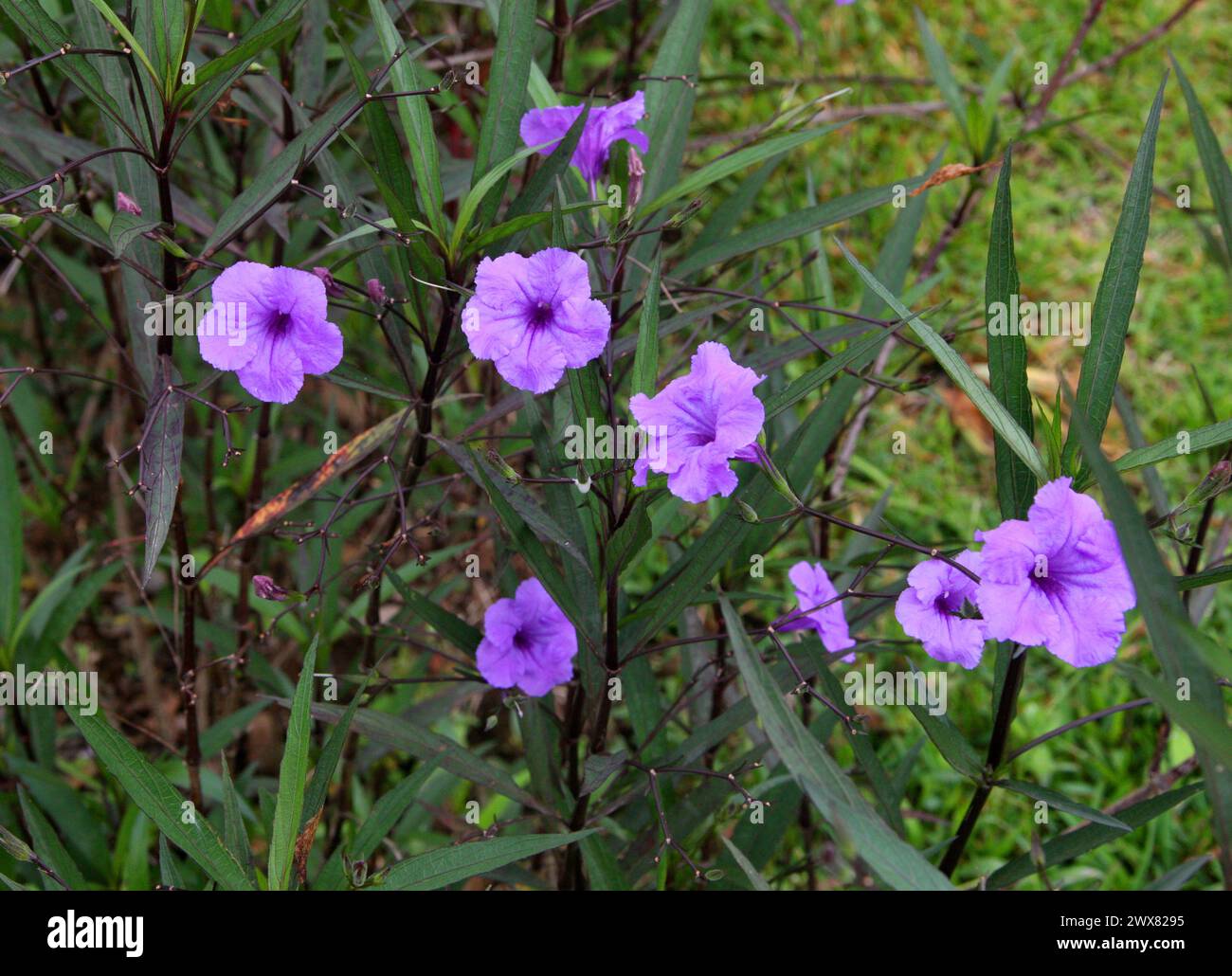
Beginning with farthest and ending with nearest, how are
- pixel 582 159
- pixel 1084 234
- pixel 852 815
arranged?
pixel 1084 234 → pixel 582 159 → pixel 852 815

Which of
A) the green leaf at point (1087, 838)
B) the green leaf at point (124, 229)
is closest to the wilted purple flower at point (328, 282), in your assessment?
the green leaf at point (124, 229)

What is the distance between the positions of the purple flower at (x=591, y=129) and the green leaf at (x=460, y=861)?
28.3 inches

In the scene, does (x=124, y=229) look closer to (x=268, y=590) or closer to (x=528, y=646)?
(x=268, y=590)

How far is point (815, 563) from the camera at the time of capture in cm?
145

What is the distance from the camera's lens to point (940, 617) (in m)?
1.07

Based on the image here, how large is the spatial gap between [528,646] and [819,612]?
0.36m

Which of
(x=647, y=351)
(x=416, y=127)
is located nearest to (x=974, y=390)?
(x=647, y=351)

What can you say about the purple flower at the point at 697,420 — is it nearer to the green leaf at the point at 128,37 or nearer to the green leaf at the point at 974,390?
the green leaf at the point at 974,390

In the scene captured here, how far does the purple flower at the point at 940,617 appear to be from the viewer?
41.6 inches

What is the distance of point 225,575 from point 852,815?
125cm
